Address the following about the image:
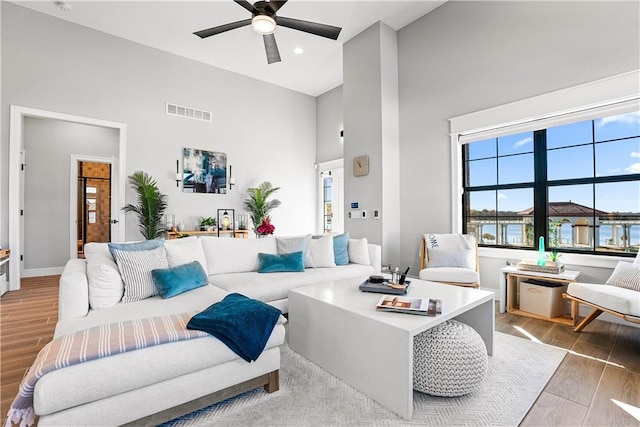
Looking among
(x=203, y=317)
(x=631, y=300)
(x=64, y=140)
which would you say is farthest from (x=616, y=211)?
(x=64, y=140)

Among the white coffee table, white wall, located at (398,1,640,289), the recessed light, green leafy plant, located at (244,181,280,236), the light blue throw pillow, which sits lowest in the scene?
the white coffee table

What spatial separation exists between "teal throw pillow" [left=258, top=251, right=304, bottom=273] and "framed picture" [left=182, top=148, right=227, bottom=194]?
2.74 meters

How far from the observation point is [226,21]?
4457 mm

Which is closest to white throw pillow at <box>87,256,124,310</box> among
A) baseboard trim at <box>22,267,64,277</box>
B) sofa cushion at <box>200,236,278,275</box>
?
sofa cushion at <box>200,236,278,275</box>

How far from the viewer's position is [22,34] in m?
4.12

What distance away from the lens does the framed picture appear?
17.7 ft

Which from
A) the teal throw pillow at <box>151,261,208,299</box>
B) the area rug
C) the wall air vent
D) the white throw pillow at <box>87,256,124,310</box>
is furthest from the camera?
the wall air vent

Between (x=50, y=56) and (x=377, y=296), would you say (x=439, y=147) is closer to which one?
(x=377, y=296)

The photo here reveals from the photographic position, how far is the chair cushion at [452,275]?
3.37m

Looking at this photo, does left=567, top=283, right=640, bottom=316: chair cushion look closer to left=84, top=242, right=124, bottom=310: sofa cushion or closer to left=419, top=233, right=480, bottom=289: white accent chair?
left=419, top=233, right=480, bottom=289: white accent chair

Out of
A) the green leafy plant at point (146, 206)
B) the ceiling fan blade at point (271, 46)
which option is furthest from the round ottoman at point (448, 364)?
the green leafy plant at point (146, 206)

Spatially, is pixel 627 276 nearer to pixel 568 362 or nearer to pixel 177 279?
pixel 568 362

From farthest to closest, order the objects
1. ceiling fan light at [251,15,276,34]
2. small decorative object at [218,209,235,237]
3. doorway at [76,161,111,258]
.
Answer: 1. doorway at [76,161,111,258]
2. small decorative object at [218,209,235,237]
3. ceiling fan light at [251,15,276,34]

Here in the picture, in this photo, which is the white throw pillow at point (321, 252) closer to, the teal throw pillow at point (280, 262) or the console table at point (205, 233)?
the teal throw pillow at point (280, 262)
